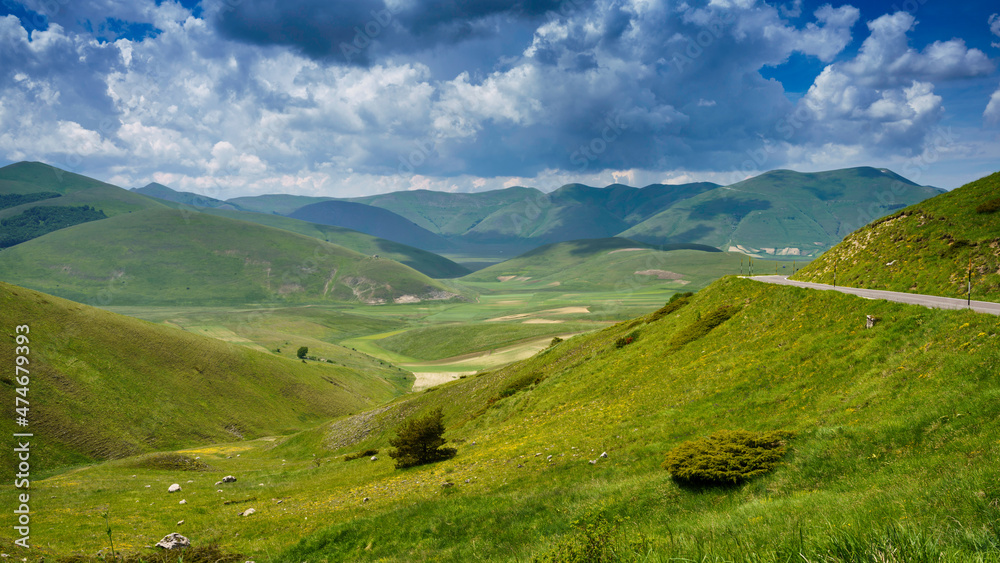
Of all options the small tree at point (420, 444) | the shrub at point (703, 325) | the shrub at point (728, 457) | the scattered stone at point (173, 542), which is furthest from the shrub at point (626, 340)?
the scattered stone at point (173, 542)

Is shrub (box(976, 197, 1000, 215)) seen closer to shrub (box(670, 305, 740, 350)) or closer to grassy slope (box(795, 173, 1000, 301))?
grassy slope (box(795, 173, 1000, 301))

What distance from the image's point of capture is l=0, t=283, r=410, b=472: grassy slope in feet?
191

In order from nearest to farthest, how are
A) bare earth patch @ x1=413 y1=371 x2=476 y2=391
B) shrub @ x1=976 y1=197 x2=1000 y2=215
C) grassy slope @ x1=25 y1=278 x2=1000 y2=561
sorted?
grassy slope @ x1=25 y1=278 x2=1000 y2=561 < shrub @ x1=976 y1=197 x2=1000 y2=215 < bare earth patch @ x1=413 y1=371 x2=476 y2=391

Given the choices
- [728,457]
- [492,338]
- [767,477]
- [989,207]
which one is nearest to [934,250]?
[989,207]

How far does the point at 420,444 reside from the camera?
31594mm

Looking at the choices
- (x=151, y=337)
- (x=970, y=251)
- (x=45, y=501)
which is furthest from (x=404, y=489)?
(x=151, y=337)

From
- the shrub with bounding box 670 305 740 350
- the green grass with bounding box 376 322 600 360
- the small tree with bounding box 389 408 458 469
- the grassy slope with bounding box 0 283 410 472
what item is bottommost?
the green grass with bounding box 376 322 600 360

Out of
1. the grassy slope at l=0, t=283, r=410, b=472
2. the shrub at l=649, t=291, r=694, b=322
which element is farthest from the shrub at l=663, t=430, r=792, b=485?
the grassy slope at l=0, t=283, r=410, b=472

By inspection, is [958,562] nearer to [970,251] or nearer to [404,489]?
[404,489]

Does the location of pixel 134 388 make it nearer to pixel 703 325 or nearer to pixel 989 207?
pixel 703 325

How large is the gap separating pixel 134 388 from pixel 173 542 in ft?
223

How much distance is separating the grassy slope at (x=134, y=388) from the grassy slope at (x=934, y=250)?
262 feet

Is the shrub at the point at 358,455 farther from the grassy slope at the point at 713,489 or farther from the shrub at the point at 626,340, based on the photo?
the shrub at the point at 626,340

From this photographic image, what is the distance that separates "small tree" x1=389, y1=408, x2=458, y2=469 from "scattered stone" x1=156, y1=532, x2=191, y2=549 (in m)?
14.1
